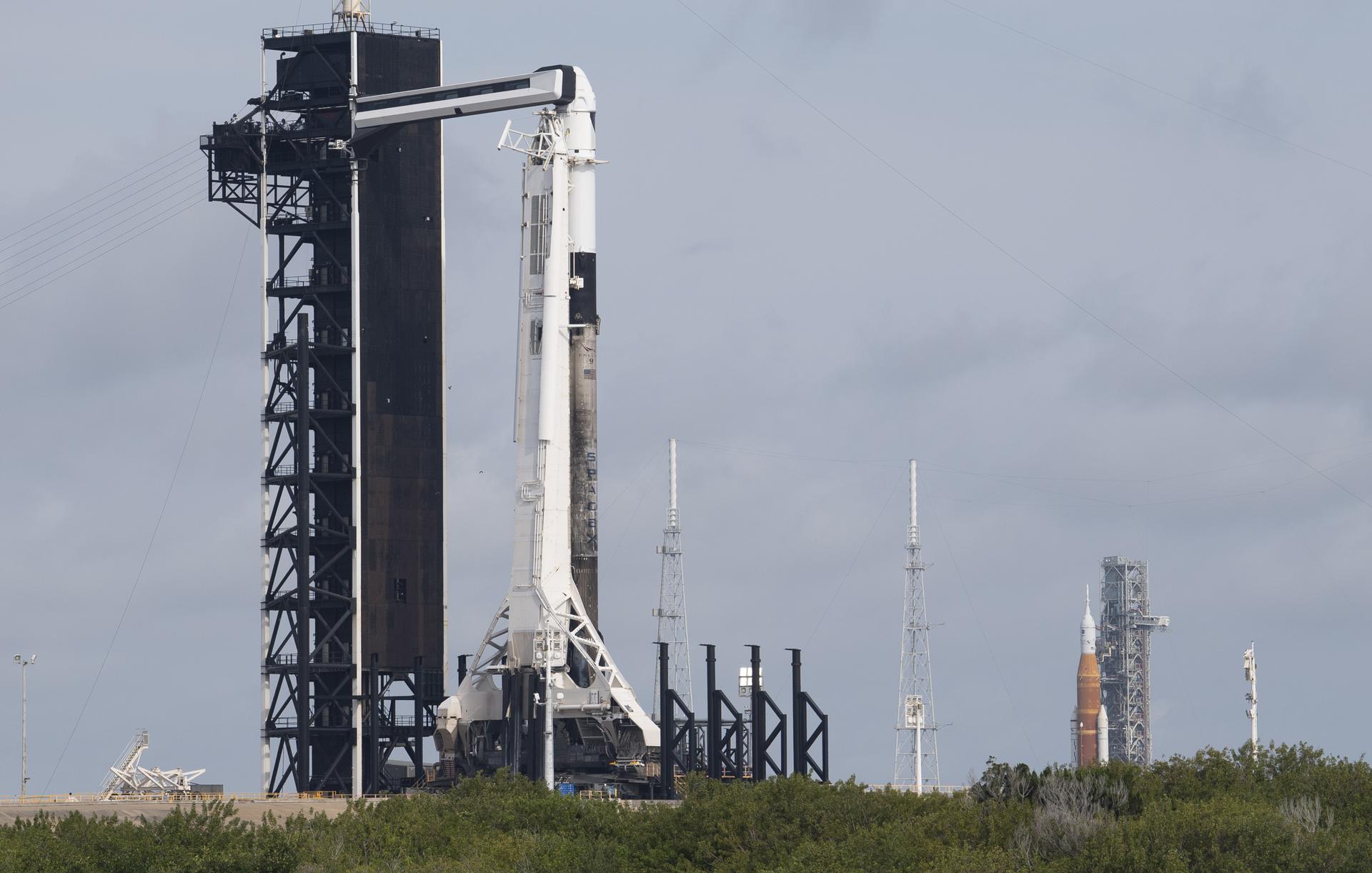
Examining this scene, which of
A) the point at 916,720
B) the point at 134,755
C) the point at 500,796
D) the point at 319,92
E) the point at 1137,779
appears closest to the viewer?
the point at 1137,779

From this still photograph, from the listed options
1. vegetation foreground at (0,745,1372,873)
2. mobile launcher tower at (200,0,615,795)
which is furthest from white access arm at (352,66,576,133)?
vegetation foreground at (0,745,1372,873)

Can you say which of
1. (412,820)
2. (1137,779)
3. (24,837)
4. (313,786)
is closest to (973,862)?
(1137,779)

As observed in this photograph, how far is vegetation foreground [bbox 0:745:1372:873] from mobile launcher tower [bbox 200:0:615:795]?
23558 millimetres

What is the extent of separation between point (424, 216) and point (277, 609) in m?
19.7

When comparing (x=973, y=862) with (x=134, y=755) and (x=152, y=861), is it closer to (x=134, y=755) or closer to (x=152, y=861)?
(x=152, y=861)

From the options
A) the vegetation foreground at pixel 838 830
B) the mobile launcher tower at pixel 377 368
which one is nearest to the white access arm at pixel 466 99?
the mobile launcher tower at pixel 377 368

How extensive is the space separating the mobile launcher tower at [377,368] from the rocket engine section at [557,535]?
0.13 meters

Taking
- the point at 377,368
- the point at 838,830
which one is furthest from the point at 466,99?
the point at 838,830

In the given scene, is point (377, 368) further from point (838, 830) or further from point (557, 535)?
point (838, 830)

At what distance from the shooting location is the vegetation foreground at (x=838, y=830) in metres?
73.9

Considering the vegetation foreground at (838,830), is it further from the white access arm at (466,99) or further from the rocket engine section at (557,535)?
the white access arm at (466,99)

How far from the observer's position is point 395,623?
12031cm

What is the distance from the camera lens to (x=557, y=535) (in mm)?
112812

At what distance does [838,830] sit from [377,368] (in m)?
46.1
